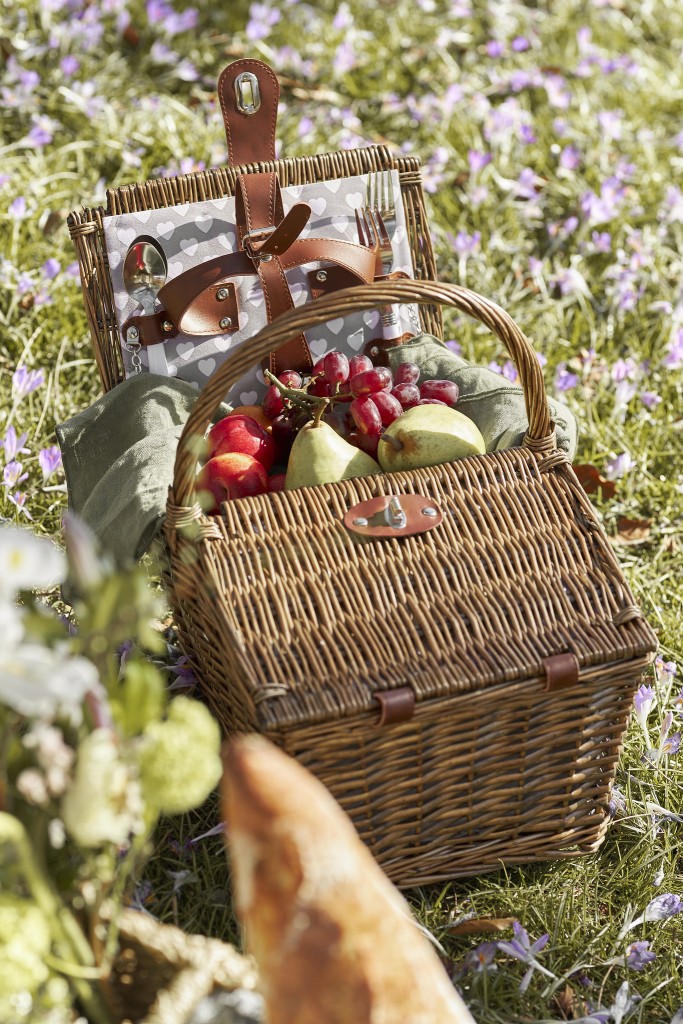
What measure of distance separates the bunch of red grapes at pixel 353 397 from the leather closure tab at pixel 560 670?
2.03 feet

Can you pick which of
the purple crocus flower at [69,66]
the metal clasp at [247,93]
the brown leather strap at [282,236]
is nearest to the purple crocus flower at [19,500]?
the brown leather strap at [282,236]

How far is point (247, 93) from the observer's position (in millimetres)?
2129

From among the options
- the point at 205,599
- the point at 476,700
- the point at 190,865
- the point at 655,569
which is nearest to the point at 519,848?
the point at 476,700

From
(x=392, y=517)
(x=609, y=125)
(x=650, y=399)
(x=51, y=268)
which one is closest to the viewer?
(x=392, y=517)

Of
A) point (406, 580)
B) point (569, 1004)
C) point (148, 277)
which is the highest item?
point (148, 277)

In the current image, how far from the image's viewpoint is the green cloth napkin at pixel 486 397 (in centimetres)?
189

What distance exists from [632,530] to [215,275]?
45.8 inches

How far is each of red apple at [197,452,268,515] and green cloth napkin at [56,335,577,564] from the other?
70mm

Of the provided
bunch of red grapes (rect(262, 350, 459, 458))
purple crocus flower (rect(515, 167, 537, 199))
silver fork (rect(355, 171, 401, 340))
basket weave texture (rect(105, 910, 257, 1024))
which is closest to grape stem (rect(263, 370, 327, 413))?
bunch of red grapes (rect(262, 350, 459, 458))

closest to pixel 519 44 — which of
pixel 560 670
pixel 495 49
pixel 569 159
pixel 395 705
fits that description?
pixel 495 49

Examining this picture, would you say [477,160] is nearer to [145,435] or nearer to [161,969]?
[145,435]

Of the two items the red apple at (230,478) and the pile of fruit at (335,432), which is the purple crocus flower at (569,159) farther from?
the red apple at (230,478)

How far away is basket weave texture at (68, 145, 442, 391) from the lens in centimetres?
211

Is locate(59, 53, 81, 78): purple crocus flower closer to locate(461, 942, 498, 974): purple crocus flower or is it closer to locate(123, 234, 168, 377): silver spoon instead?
locate(123, 234, 168, 377): silver spoon
